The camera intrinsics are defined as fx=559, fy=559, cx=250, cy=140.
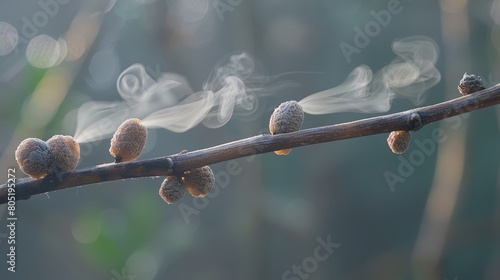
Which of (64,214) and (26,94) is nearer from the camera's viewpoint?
(26,94)

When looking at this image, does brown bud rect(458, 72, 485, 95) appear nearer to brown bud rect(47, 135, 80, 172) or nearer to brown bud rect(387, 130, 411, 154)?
brown bud rect(387, 130, 411, 154)

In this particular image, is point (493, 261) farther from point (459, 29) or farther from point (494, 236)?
point (459, 29)

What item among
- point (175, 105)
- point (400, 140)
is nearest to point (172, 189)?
point (400, 140)

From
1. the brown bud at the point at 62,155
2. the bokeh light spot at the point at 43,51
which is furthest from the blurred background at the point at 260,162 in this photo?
the brown bud at the point at 62,155

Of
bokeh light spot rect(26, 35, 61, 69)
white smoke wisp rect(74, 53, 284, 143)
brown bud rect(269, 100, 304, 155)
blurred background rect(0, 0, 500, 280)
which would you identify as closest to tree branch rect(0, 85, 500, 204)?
brown bud rect(269, 100, 304, 155)

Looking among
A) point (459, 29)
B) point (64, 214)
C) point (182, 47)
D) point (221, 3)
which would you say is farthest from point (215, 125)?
point (459, 29)

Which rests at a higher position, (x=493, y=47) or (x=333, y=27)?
(x=333, y=27)
